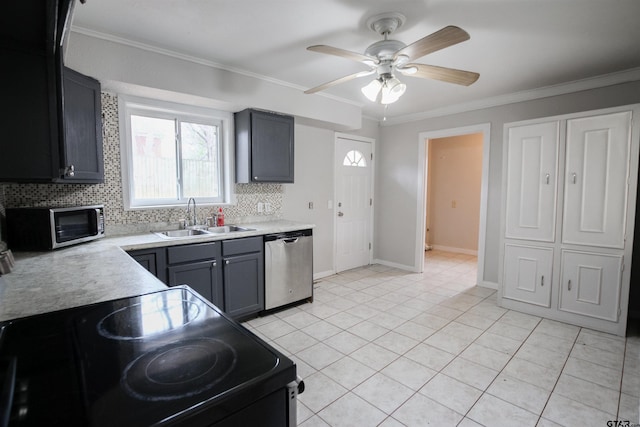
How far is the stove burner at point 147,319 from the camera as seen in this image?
3.06 ft

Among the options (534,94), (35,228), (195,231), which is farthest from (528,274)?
(35,228)

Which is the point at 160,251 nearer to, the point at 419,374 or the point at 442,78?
the point at 419,374

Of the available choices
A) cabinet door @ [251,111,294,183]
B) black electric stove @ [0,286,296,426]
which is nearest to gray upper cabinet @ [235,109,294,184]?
cabinet door @ [251,111,294,183]

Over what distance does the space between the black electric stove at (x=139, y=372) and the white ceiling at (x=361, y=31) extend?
196 centimetres

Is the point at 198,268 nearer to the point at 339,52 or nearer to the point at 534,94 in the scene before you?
the point at 339,52

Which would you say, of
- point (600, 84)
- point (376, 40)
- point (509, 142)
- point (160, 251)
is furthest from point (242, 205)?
point (600, 84)

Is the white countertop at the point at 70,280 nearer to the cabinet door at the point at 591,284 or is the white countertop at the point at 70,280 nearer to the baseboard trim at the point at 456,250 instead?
the cabinet door at the point at 591,284

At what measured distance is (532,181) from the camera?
10.4 ft

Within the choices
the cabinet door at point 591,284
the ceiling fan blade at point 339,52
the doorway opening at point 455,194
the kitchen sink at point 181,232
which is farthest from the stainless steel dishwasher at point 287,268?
the doorway opening at point 455,194

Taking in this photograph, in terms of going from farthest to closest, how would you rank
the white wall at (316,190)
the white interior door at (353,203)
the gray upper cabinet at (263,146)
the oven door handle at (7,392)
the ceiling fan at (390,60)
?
1. the white interior door at (353,203)
2. the white wall at (316,190)
3. the gray upper cabinet at (263,146)
4. the ceiling fan at (390,60)
5. the oven door handle at (7,392)

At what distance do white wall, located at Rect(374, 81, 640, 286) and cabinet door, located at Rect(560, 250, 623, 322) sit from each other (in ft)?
3.31

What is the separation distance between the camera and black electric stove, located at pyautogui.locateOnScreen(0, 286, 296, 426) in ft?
2.01

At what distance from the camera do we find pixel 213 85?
9.51 ft

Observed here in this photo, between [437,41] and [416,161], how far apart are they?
3.13 metres
